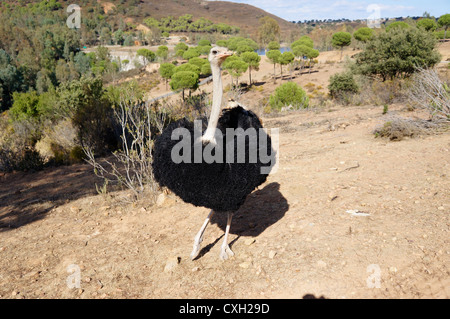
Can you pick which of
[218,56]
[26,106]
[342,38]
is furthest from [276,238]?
[342,38]

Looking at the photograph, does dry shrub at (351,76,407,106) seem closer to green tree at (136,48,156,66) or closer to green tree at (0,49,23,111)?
green tree at (0,49,23,111)

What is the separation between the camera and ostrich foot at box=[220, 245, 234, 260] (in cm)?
374

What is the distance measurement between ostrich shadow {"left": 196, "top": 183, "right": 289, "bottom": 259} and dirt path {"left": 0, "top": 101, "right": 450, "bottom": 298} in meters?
0.02

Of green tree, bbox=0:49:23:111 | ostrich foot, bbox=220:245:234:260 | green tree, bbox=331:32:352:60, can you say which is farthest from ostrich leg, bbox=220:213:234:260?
green tree, bbox=331:32:352:60

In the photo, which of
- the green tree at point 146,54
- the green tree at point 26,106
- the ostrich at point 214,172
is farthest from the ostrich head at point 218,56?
the green tree at point 146,54

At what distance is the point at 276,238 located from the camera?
13.0ft

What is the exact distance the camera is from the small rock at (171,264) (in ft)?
11.9

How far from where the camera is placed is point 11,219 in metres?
5.44

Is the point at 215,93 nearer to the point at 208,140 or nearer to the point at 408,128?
the point at 208,140

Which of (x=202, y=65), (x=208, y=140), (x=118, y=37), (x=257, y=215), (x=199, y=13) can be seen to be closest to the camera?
(x=208, y=140)

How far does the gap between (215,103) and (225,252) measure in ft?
5.54

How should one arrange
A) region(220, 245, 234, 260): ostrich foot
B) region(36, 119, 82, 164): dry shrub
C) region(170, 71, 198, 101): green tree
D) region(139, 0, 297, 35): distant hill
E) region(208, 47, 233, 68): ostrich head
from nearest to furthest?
region(208, 47, 233, 68): ostrich head
region(220, 245, 234, 260): ostrich foot
region(36, 119, 82, 164): dry shrub
region(170, 71, 198, 101): green tree
region(139, 0, 297, 35): distant hill
